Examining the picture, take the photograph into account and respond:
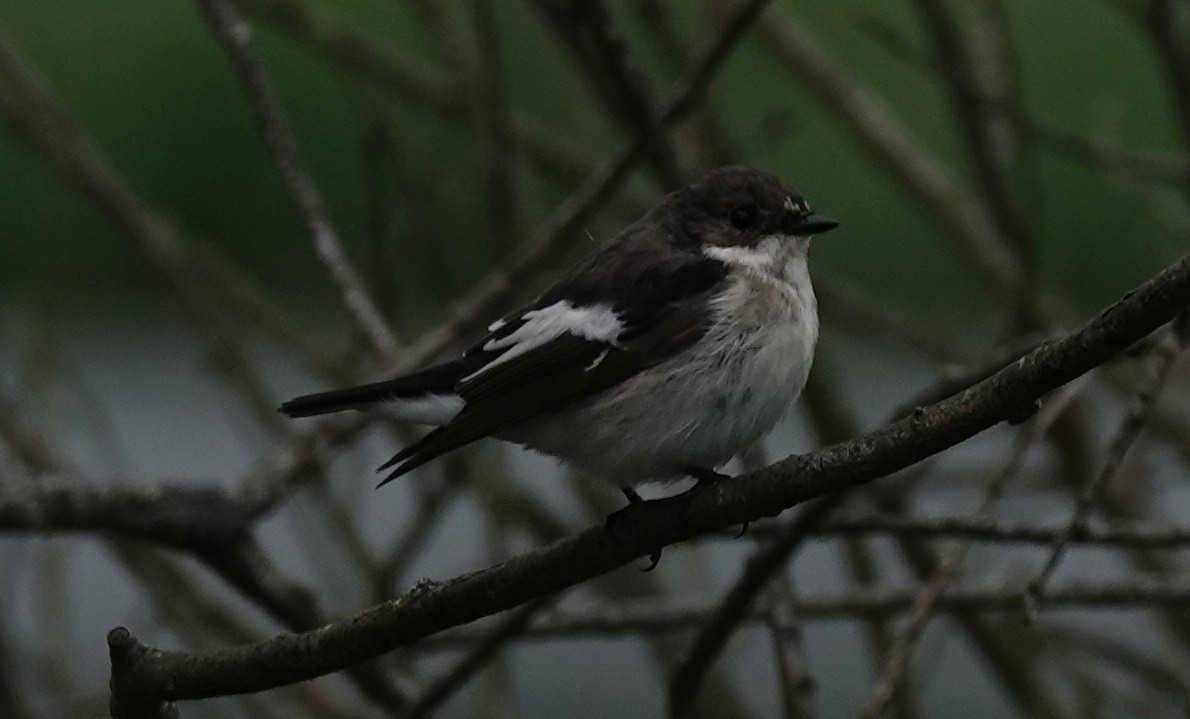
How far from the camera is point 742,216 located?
13.3 ft

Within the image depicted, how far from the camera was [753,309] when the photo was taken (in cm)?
371

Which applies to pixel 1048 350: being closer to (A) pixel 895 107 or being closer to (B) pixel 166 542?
(B) pixel 166 542

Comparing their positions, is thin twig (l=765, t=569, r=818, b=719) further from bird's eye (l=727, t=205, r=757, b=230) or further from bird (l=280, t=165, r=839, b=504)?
bird's eye (l=727, t=205, r=757, b=230)

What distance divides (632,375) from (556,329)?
0.19 metres

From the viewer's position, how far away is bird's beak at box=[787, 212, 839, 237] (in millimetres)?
3959

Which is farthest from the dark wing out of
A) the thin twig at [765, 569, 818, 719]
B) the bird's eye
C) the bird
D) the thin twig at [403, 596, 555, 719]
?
the thin twig at [765, 569, 818, 719]

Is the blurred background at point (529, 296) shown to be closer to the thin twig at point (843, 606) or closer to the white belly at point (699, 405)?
the thin twig at point (843, 606)

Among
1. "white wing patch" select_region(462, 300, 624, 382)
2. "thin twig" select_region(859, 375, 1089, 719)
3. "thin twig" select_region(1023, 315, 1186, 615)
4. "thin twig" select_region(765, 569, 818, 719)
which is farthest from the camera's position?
"thin twig" select_region(765, 569, 818, 719)

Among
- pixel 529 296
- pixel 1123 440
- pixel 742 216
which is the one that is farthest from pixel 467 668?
pixel 529 296

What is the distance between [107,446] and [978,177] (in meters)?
2.68

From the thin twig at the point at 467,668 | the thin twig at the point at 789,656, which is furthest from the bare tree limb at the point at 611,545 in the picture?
the thin twig at the point at 789,656

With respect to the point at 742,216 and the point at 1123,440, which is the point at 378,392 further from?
the point at 1123,440

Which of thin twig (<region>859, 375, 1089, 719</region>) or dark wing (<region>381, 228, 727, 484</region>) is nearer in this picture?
thin twig (<region>859, 375, 1089, 719</region>)

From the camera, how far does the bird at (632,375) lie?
3629 mm
